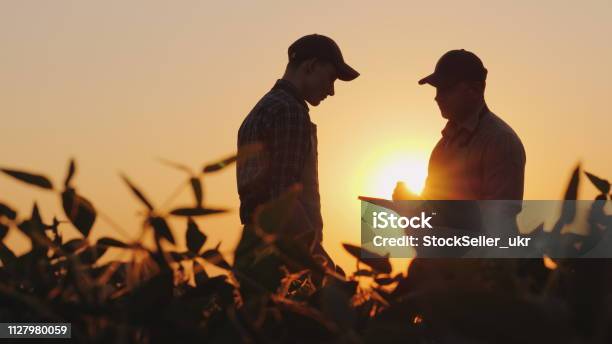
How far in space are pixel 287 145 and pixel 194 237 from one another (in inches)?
173

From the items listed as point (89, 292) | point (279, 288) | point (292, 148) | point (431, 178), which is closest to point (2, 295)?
point (89, 292)

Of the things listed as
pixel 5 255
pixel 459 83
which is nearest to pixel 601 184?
pixel 5 255

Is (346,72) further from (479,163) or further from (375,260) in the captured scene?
(375,260)

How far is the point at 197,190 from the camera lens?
783 millimetres

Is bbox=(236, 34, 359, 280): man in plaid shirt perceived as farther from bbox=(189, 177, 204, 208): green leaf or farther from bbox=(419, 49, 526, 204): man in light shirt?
bbox=(189, 177, 204, 208): green leaf

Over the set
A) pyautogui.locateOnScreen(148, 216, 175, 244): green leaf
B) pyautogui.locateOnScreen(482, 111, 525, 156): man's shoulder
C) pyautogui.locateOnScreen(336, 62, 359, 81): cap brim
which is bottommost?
pyautogui.locateOnScreen(148, 216, 175, 244): green leaf

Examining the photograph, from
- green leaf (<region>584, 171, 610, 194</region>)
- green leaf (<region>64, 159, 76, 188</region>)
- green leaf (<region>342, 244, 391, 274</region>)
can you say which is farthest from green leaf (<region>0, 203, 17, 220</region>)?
green leaf (<region>584, 171, 610, 194</region>)

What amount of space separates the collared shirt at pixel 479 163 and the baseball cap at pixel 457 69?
0.26 m

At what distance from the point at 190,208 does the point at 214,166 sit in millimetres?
65

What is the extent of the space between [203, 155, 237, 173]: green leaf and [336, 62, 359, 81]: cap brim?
5342 millimetres

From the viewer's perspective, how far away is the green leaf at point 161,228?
76 cm

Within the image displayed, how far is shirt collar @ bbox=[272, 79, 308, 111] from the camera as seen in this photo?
563 centimetres

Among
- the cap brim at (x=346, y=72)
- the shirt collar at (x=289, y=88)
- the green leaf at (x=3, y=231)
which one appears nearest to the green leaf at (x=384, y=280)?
the green leaf at (x=3, y=231)

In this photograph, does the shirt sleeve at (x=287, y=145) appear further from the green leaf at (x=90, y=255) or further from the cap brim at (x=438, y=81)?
the green leaf at (x=90, y=255)
